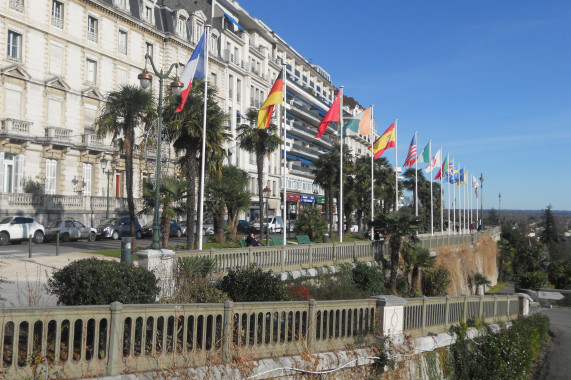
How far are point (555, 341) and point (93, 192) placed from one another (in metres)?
32.6

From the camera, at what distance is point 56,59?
3619cm

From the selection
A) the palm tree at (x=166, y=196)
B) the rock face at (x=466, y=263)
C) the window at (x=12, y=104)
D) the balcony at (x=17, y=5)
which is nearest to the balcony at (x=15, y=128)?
the window at (x=12, y=104)

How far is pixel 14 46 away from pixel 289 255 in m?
26.6

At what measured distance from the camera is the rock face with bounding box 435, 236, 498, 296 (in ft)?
105

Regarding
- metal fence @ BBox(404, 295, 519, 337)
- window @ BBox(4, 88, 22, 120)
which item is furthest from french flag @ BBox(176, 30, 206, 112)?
window @ BBox(4, 88, 22, 120)

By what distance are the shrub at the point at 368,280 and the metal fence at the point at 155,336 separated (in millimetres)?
9422

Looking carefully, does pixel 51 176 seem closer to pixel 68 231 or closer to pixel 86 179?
pixel 86 179

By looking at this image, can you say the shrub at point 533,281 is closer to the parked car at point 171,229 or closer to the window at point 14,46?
the parked car at point 171,229

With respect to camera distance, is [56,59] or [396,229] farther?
[56,59]

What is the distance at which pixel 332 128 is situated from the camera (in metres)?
81.2

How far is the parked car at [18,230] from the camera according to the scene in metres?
26.3

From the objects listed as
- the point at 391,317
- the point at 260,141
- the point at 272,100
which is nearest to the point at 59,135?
the point at 260,141

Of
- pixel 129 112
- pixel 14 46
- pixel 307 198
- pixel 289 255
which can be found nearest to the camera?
pixel 289 255

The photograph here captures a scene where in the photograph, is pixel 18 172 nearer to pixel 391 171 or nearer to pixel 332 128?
pixel 391 171
